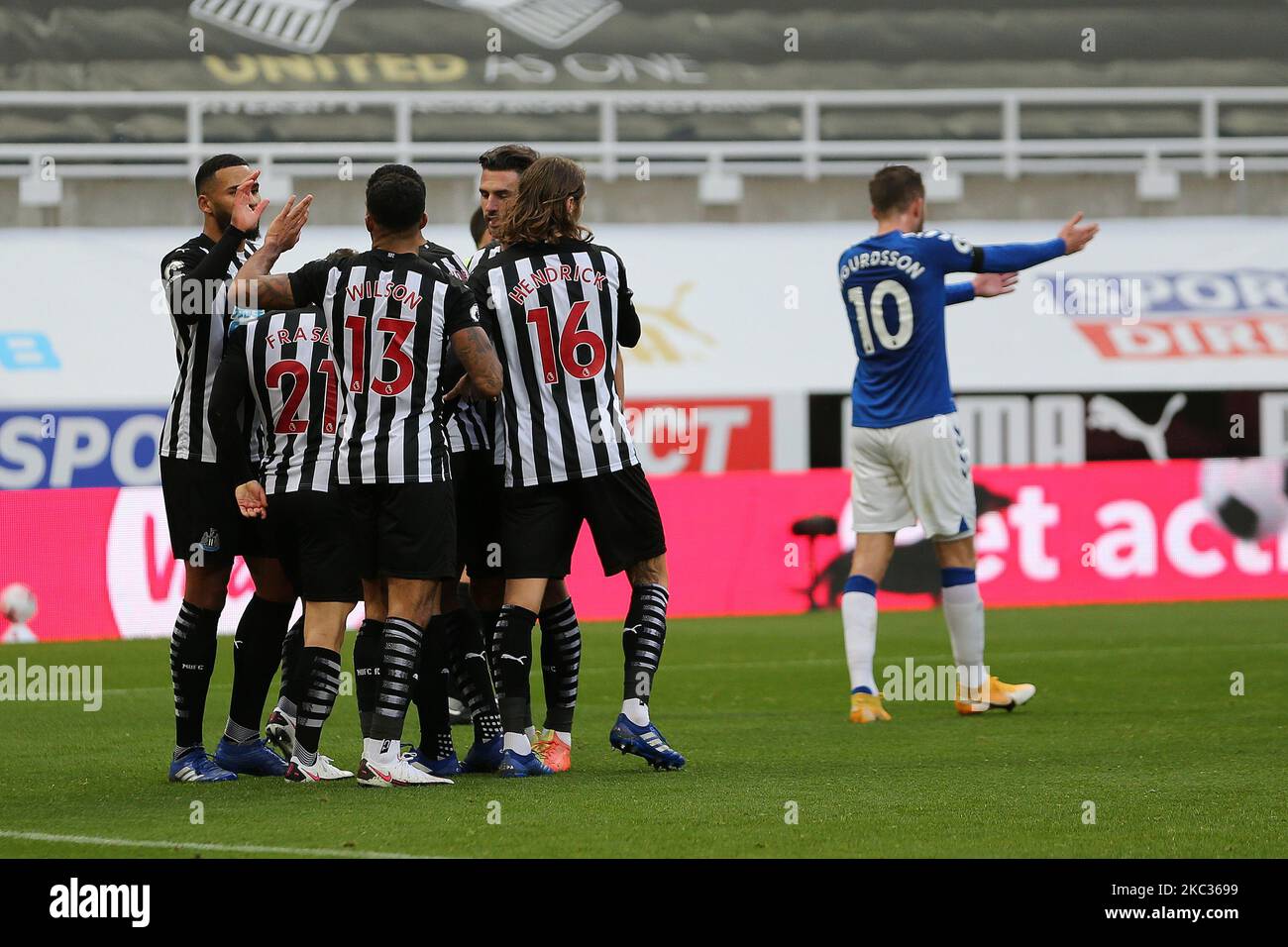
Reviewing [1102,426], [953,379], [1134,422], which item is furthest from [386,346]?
[953,379]

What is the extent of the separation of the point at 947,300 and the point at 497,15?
1755 cm

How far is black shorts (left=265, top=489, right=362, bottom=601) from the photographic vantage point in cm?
556

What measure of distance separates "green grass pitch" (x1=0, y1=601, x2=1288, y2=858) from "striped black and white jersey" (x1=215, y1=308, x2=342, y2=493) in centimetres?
100

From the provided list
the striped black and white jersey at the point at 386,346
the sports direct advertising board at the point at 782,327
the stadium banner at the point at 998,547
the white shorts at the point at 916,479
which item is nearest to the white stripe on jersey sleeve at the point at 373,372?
the striped black and white jersey at the point at 386,346

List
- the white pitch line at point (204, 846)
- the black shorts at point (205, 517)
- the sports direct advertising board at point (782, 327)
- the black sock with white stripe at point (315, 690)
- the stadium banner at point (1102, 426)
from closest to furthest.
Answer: the white pitch line at point (204, 846)
the black sock with white stripe at point (315, 690)
the black shorts at point (205, 517)
the stadium banner at point (1102, 426)
the sports direct advertising board at point (782, 327)

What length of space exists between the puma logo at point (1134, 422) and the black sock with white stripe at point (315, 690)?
43.4 ft

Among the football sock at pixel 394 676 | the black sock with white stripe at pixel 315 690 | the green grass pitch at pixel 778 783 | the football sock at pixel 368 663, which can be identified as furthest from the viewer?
the football sock at pixel 368 663

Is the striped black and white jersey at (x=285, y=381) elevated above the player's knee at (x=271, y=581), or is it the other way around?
the striped black and white jersey at (x=285, y=381)

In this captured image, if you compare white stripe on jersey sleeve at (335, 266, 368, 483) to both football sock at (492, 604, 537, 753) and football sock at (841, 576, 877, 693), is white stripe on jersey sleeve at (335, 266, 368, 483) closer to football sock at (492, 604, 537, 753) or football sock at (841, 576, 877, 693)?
football sock at (492, 604, 537, 753)

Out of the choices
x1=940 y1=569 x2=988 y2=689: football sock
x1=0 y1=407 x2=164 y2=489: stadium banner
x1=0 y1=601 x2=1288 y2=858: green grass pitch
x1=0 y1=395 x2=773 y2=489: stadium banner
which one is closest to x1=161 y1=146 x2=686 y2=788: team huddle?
x1=0 y1=601 x2=1288 y2=858: green grass pitch

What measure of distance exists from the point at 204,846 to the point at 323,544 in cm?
123

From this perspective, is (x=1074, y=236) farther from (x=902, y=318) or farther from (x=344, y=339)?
(x=344, y=339)

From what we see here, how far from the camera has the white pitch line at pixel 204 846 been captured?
4.39 meters

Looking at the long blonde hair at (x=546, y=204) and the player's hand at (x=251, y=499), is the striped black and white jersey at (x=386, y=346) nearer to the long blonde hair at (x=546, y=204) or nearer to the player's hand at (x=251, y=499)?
the player's hand at (x=251, y=499)
